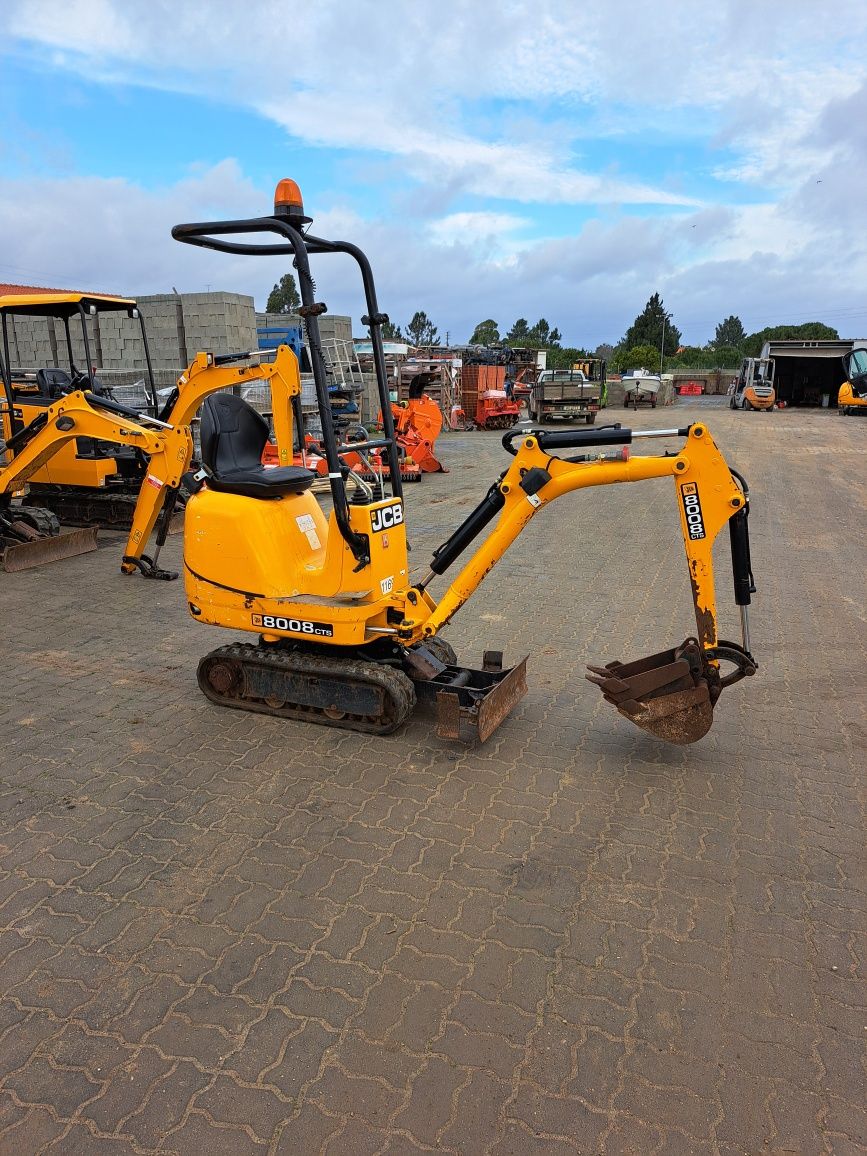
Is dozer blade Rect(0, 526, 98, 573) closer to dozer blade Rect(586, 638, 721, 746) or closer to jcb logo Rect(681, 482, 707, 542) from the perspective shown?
dozer blade Rect(586, 638, 721, 746)

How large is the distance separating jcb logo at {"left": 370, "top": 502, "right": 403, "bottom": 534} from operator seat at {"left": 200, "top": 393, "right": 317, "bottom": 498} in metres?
0.67

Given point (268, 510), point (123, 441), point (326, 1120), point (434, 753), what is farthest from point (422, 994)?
point (123, 441)

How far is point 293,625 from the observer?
496 cm

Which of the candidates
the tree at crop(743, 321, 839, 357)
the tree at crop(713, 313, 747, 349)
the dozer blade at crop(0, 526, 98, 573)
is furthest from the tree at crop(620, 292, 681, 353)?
the dozer blade at crop(0, 526, 98, 573)

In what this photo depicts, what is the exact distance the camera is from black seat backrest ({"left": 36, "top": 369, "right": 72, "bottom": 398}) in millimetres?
10992

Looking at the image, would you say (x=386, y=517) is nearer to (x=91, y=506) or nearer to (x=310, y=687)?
(x=310, y=687)

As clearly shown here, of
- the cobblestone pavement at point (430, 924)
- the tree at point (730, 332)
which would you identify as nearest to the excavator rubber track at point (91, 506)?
the cobblestone pavement at point (430, 924)

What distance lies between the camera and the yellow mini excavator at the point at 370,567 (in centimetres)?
432

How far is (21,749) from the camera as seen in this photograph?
4812 mm

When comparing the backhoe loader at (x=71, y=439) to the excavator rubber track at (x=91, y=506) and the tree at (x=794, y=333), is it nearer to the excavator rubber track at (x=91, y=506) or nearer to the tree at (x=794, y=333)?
the excavator rubber track at (x=91, y=506)

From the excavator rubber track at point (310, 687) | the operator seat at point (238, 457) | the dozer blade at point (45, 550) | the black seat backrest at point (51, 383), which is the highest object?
the black seat backrest at point (51, 383)

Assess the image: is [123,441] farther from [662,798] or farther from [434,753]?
[662,798]

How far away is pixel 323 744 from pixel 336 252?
3.10 meters

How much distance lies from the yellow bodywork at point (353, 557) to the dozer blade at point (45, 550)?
15.5 feet
